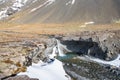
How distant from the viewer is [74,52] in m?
88.9

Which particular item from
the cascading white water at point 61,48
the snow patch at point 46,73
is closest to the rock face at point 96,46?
the cascading white water at point 61,48

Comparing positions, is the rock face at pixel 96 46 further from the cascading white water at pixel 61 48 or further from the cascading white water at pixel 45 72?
the cascading white water at pixel 45 72

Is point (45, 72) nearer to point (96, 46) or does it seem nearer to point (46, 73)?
point (46, 73)

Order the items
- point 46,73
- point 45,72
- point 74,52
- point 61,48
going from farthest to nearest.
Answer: point 74,52 < point 61,48 < point 45,72 < point 46,73

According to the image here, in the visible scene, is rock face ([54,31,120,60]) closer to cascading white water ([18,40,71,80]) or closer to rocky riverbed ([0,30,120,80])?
rocky riverbed ([0,30,120,80])

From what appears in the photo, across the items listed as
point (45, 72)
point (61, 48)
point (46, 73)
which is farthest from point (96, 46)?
point (46, 73)

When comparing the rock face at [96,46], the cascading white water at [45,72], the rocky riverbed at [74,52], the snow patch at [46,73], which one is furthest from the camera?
the rock face at [96,46]

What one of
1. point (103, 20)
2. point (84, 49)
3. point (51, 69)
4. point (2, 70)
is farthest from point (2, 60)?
point (103, 20)

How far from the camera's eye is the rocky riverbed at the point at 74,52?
5116 centimetres

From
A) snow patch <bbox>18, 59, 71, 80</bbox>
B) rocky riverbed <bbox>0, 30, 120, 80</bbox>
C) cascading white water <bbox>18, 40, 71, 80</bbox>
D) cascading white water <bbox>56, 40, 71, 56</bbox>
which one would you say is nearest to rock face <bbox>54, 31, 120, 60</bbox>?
rocky riverbed <bbox>0, 30, 120, 80</bbox>

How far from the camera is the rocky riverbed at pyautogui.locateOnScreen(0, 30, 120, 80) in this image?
51.2 meters

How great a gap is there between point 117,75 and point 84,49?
99.6 feet

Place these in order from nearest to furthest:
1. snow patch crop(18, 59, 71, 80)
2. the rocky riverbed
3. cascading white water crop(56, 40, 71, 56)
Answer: snow patch crop(18, 59, 71, 80), the rocky riverbed, cascading white water crop(56, 40, 71, 56)

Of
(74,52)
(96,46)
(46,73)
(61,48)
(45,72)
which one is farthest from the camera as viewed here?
(74,52)
